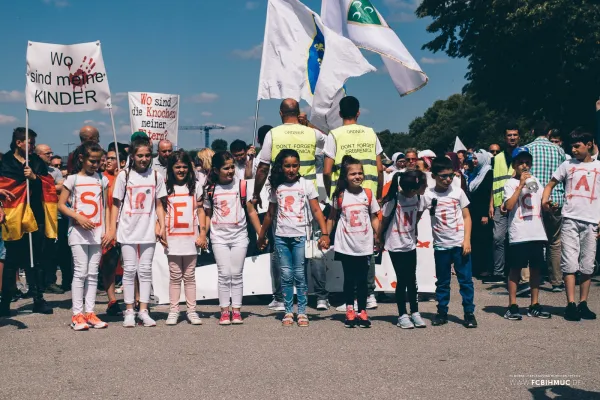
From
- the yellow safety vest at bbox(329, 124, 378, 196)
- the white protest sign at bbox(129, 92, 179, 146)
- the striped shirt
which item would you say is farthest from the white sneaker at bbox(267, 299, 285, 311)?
the white protest sign at bbox(129, 92, 179, 146)

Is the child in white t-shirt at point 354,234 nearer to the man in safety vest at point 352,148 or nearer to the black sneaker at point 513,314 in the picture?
Answer: the man in safety vest at point 352,148

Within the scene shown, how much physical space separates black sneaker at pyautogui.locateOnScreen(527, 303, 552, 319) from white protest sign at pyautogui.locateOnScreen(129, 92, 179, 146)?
7055 millimetres

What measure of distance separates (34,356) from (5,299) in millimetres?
2398

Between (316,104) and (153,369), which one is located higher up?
(316,104)

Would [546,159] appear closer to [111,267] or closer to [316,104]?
[316,104]

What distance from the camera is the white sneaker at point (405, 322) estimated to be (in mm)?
7247

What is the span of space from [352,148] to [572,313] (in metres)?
2.88

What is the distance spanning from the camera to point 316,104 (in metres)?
9.23

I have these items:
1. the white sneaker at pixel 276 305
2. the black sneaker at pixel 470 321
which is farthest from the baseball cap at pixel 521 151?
the white sneaker at pixel 276 305

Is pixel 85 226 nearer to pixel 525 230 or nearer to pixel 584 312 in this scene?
pixel 525 230

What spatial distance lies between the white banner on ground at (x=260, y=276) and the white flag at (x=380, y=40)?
1.81 metres

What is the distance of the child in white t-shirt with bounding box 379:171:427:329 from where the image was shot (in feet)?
24.4

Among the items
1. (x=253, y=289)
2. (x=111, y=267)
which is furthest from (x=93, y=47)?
(x=253, y=289)

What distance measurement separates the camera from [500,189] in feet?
33.6
